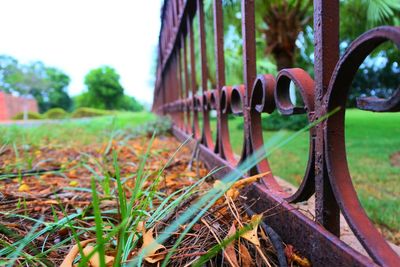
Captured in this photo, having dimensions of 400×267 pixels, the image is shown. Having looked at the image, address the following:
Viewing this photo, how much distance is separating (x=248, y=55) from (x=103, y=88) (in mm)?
33436

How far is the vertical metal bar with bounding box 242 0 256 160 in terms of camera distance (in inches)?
36.5

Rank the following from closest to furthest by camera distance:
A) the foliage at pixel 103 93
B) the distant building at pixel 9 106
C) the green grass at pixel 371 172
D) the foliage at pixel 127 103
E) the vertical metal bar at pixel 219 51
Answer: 1. the vertical metal bar at pixel 219 51
2. the green grass at pixel 371 172
3. the distant building at pixel 9 106
4. the foliage at pixel 103 93
5. the foliage at pixel 127 103

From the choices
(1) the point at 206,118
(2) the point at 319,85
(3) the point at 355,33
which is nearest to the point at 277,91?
(2) the point at 319,85

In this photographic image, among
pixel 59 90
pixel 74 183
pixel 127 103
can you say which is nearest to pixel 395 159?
pixel 74 183

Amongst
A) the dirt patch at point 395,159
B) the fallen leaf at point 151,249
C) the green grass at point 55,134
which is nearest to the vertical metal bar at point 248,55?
the fallen leaf at point 151,249

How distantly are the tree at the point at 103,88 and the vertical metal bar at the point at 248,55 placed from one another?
28.7 metres

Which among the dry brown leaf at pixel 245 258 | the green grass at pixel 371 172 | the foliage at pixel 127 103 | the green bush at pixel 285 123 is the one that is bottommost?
the green grass at pixel 371 172

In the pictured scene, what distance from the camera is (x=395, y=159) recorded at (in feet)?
11.4

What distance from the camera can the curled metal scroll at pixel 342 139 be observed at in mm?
425

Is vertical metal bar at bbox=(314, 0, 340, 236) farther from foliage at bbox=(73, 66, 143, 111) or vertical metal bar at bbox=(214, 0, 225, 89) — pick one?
foliage at bbox=(73, 66, 143, 111)

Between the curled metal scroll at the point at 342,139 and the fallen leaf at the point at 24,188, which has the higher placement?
the curled metal scroll at the point at 342,139

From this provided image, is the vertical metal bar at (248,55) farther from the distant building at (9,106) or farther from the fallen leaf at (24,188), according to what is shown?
the distant building at (9,106)

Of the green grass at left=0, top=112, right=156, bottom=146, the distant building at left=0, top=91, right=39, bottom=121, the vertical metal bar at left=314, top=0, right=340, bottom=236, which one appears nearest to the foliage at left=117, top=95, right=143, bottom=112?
the distant building at left=0, top=91, right=39, bottom=121

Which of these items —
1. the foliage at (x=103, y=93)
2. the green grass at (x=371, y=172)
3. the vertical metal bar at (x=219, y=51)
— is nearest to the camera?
the vertical metal bar at (x=219, y=51)
